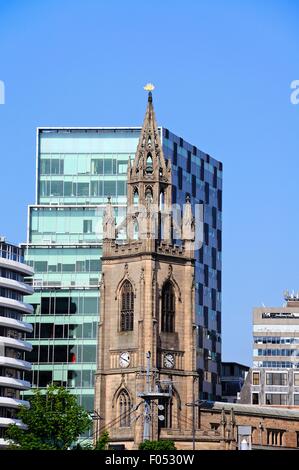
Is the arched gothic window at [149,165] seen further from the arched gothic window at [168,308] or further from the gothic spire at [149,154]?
the arched gothic window at [168,308]

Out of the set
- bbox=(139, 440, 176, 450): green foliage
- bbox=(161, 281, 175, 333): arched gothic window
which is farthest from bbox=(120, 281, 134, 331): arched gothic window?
bbox=(139, 440, 176, 450): green foliage

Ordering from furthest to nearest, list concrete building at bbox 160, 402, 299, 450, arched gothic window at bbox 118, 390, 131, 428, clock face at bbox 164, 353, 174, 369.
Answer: clock face at bbox 164, 353, 174, 369
concrete building at bbox 160, 402, 299, 450
arched gothic window at bbox 118, 390, 131, 428

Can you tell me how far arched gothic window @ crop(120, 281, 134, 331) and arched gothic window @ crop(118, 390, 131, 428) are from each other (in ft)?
22.7

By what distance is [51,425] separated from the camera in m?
139

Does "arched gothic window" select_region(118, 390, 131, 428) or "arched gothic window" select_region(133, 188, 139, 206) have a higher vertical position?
"arched gothic window" select_region(133, 188, 139, 206)

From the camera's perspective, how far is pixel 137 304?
15775cm

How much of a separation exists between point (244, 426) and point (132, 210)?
88.2 feet

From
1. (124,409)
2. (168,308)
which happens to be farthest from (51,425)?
(168,308)

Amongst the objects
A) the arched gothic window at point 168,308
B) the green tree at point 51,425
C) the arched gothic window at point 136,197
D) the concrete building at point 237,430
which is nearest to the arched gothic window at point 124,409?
the concrete building at point 237,430

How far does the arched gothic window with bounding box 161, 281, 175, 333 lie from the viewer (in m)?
160

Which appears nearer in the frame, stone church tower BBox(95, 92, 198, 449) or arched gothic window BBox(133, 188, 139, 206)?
stone church tower BBox(95, 92, 198, 449)

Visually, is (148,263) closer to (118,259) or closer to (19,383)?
(118,259)

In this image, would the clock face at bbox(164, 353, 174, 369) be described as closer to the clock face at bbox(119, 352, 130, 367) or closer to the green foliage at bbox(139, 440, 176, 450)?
the clock face at bbox(119, 352, 130, 367)

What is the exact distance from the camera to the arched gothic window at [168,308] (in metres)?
160
